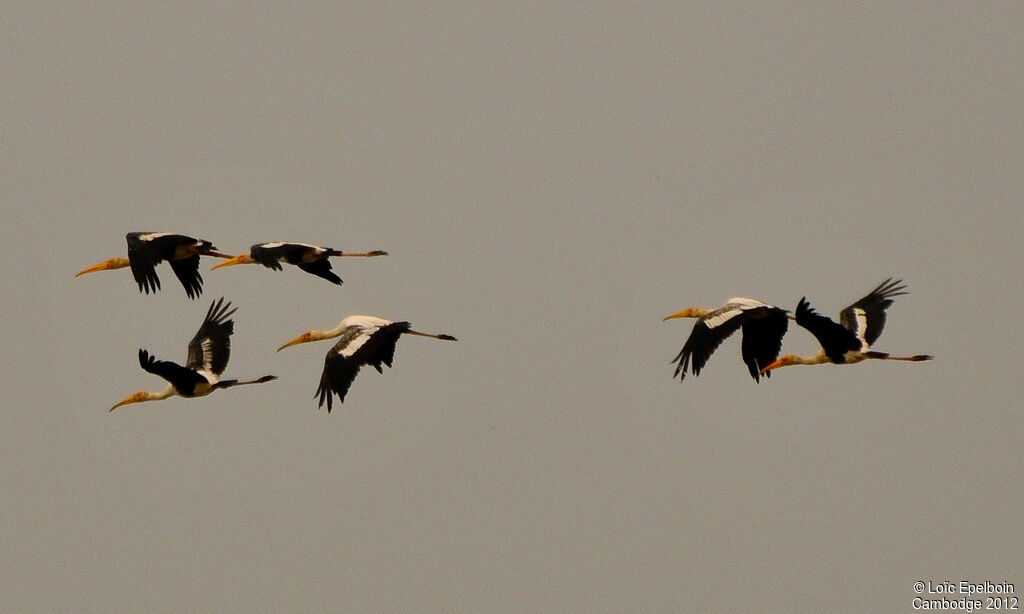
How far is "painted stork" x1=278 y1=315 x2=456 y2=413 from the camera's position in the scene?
3797 cm

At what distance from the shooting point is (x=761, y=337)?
132 ft

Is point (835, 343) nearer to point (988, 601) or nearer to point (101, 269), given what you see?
point (101, 269)

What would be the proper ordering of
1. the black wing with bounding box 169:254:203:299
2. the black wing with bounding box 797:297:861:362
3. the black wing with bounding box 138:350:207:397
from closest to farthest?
the black wing with bounding box 797:297:861:362 < the black wing with bounding box 138:350:207:397 < the black wing with bounding box 169:254:203:299

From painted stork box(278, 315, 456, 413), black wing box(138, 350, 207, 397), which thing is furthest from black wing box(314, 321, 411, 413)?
black wing box(138, 350, 207, 397)

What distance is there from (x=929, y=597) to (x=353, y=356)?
120 feet

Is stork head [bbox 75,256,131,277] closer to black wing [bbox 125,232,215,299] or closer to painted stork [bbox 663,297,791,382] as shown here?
black wing [bbox 125,232,215,299]

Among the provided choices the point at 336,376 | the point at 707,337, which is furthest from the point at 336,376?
the point at 707,337

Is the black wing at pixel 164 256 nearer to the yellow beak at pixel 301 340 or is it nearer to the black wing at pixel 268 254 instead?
the black wing at pixel 268 254

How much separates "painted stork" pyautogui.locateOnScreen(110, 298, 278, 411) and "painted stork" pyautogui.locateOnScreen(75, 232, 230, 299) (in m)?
0.65

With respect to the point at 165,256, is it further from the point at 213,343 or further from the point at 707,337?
the point at 707,337

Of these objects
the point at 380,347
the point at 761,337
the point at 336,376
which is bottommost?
the point at 336,376

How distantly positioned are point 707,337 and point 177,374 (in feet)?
31.1

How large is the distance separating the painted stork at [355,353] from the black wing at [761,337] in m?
6.28

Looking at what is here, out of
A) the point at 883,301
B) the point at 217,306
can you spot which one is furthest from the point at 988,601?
the point at 217,306
